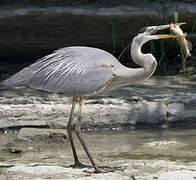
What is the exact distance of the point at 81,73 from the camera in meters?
4.74

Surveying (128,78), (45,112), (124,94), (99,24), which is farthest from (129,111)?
(99,24)

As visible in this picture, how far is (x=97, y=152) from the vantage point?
5.60 m

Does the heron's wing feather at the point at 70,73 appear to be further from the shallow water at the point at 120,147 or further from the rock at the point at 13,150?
the rock at the point at 13,150

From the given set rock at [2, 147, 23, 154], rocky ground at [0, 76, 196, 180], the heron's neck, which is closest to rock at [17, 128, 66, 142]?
rocky ground at [0, 76, 196, 180]

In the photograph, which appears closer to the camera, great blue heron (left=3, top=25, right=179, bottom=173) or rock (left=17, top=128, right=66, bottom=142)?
great blue heron (left=3, top=25, right=179, bottom=173)

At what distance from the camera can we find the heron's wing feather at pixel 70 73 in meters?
4.68

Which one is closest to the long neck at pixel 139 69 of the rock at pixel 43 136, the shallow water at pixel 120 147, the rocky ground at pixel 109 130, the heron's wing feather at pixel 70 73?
the heron's wing feather at pixel 70 73

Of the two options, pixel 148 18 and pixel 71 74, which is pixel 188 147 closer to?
pixel 71 74

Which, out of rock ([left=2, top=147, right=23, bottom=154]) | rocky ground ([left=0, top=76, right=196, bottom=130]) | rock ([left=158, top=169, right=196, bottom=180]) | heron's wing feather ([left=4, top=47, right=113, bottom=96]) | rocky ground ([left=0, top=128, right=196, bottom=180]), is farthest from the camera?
rocky ground ([left=0, top=76, right=196, bottom=130])

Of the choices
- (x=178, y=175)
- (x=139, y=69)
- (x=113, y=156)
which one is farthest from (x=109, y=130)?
(x=178, y=175)

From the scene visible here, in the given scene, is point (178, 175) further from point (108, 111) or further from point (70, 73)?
point (108, 111)

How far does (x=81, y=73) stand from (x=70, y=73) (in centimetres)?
11

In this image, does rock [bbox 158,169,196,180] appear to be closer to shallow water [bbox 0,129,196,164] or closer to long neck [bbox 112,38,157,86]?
shallow water [bbox 0,129,196,164]

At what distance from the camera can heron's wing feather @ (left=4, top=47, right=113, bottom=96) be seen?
15.3ft
